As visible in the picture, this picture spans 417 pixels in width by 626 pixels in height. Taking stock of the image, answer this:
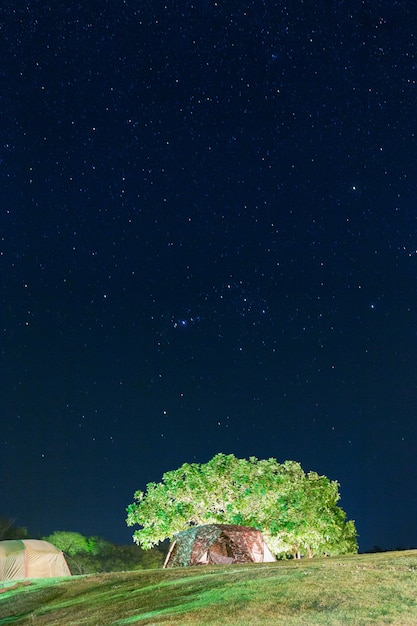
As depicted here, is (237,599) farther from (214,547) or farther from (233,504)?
(233,504)

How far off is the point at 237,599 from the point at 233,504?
27759mm

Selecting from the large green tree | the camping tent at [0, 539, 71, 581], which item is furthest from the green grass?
the large green tree

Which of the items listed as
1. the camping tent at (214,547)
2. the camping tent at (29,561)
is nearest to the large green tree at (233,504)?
the camping tent at (29,561)

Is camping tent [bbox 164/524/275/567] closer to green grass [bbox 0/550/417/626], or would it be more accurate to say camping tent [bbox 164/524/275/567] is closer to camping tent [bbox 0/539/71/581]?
camping tent [bbox 0/539/71/581]

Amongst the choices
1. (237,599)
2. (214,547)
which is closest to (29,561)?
(214,547)

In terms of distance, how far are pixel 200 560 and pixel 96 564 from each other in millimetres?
43397

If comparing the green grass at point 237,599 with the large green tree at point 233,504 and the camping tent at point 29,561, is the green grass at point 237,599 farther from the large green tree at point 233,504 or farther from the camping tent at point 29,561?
the large green tree at point 233,504

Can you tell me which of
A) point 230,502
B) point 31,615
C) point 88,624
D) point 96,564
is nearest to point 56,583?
point 31,615

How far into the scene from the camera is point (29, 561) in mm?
35688

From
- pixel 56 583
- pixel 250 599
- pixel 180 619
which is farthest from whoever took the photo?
pixel 56 583

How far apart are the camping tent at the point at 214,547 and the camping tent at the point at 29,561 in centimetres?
846

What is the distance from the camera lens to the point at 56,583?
21406 millimetres

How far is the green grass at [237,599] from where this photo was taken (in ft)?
36.3

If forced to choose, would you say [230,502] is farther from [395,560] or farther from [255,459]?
[395,560]
